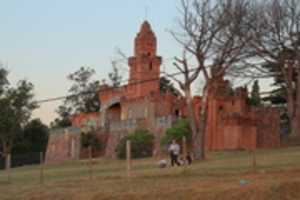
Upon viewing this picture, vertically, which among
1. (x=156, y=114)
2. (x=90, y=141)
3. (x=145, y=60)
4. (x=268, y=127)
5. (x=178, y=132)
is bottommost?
(x=90, y=141)

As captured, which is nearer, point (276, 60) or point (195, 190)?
point (195, 190)

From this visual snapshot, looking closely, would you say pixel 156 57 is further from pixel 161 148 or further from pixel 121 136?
pixel 161 148

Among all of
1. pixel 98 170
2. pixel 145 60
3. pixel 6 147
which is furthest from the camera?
pixel 6 147

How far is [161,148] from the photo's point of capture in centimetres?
5428

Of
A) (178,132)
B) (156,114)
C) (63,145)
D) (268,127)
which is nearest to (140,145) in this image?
(156,114)

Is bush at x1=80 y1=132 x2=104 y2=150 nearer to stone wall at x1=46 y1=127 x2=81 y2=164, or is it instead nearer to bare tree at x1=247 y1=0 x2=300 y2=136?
stone wall at x1=46 y1=127 x2=81 y2=164

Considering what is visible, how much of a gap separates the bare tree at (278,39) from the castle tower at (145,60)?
19.4 meters

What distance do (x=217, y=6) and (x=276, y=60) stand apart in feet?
27.3

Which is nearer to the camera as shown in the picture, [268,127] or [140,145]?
[140,145]

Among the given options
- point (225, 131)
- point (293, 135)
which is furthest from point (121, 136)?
point (293, 135)

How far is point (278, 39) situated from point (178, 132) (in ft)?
38.8

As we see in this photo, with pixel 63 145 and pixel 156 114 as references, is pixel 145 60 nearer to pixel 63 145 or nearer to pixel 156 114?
pixel 156 114

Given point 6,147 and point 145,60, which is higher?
point 145,60

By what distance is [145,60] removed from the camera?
2539 inches
